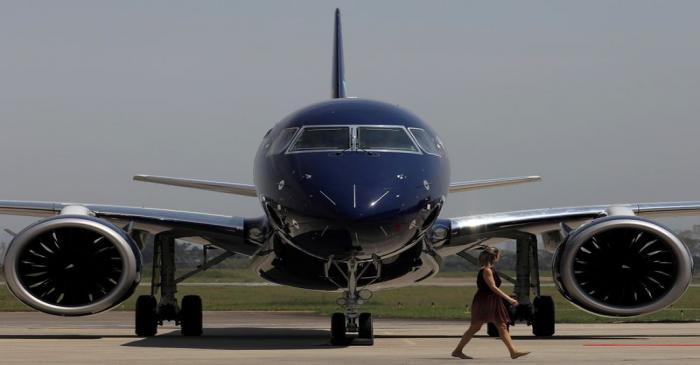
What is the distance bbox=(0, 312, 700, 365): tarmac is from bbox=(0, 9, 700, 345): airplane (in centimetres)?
67

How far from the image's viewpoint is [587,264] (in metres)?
19.4

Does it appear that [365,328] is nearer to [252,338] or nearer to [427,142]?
[427,142]

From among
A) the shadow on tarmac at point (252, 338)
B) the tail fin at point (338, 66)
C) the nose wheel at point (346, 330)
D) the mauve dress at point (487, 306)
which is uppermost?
the tail fin at point (338, 66)

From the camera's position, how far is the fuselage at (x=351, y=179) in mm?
15875

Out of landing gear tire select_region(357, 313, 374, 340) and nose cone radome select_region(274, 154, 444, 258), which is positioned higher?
nose cone radome select_region(274, 154, 444, 258)

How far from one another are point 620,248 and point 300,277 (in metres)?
4.75

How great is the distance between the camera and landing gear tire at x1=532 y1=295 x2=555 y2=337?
21188 millimetres

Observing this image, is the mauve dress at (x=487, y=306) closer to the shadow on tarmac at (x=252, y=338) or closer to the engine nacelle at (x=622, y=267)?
the shadow on tarmac at (x=252, y=338)

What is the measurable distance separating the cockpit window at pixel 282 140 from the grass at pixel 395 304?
1234 cm

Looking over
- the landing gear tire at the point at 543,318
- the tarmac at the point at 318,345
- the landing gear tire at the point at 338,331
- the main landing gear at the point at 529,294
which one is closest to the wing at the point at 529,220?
the main landing gear at the point at 529,294

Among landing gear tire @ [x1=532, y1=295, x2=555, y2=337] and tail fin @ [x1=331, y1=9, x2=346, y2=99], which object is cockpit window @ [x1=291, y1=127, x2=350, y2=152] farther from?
tail fin @ [x1=331, y1=9, x2=346, y2=99]

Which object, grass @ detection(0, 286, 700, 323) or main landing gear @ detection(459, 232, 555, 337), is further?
grass @ detection(0, 286, 700, 323)

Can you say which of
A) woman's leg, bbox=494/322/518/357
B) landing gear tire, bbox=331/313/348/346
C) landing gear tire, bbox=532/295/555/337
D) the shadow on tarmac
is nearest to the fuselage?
landing gear tire, bbox=331/313/348/346

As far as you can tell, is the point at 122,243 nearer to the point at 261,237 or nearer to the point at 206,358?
the point at 261,237
